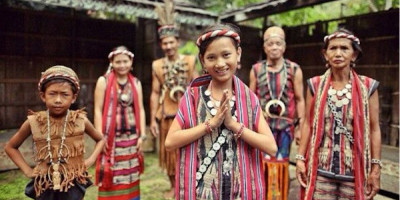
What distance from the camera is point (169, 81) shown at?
447 centimetres

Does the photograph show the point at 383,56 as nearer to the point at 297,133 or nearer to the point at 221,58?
the point at 297,133

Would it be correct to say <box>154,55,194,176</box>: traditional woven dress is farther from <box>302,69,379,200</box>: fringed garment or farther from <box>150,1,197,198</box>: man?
<box>302,69,379,200</box>: fringed garment

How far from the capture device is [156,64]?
456 centimetres

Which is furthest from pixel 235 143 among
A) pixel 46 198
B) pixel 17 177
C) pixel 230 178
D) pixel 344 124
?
pixel 17 177

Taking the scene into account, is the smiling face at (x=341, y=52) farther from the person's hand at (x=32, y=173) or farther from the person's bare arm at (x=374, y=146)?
the person's hand at (x=32, y=173)

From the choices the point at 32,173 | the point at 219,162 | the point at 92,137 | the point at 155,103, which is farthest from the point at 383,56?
the point at 32,173

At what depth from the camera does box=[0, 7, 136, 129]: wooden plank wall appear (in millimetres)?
5680

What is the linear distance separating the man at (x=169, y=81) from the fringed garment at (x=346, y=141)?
6.93 feet

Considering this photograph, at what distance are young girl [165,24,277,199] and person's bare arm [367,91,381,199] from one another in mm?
1118

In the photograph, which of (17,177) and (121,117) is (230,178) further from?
(17,177)

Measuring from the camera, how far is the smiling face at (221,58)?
1.94 m

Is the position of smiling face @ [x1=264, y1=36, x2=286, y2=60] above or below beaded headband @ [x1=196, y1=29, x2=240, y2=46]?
above

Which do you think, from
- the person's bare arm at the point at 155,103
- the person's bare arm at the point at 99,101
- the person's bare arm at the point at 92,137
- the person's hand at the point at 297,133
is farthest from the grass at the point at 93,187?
the person's hand at the point at 297,133

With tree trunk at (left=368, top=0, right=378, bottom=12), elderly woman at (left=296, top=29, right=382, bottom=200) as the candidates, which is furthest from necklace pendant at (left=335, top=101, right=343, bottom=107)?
tree trunk at (left=368, top=0, right=378, bottom=12)
